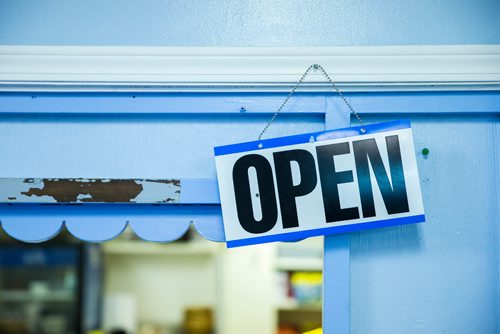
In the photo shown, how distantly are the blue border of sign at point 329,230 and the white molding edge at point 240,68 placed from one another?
1.07 feet

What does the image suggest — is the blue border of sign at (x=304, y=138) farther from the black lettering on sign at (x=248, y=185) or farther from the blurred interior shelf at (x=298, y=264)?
the blurred interior shelf at (x=298, y=264)

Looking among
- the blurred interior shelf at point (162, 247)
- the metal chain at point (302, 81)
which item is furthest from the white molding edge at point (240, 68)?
the blurred interior shelf at point (162, 247)

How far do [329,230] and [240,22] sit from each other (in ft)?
1.89

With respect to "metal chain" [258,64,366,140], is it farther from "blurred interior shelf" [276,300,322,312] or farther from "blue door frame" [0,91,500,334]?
"blurred interior shelf" [276,300,322,312]

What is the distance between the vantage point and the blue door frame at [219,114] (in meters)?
1.46

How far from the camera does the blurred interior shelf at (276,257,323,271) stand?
4410 mm

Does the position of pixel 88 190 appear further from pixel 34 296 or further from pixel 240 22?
pixel 34 296

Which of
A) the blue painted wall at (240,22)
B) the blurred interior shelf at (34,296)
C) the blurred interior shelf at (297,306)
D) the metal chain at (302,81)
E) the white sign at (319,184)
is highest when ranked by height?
the blue painted wall at (240,22)

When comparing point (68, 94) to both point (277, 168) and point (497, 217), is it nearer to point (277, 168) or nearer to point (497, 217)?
point (277, 168)

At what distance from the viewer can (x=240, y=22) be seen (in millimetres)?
1533

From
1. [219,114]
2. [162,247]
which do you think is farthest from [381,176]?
[162,247]

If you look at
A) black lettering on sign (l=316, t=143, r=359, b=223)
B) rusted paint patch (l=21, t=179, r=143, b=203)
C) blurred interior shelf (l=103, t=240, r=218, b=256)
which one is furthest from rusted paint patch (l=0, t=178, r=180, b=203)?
blurred interior shelf (l=103, t=240, r=218, b=256)

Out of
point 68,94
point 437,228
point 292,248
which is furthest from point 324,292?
point 292,248

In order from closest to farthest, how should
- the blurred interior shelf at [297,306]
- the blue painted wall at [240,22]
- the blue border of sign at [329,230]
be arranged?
the blue border of sign at [329,230] → the blue painted wall at [240,22] → the blurred interior shelf at [297,306]
